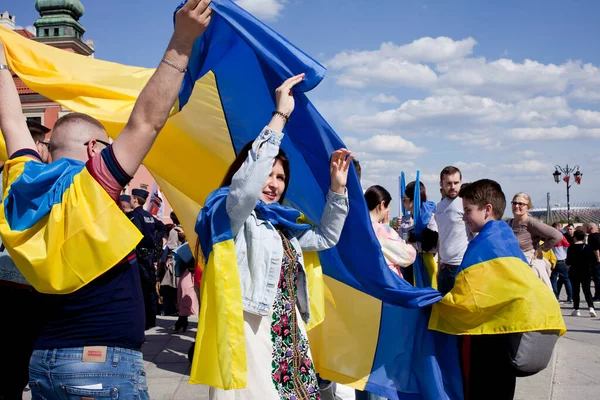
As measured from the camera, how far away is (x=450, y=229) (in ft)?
22.0

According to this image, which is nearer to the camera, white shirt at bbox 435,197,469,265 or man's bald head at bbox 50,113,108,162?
man's bald head at bbox 50,113,108,162

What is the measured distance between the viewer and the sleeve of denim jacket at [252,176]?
8.61 ft

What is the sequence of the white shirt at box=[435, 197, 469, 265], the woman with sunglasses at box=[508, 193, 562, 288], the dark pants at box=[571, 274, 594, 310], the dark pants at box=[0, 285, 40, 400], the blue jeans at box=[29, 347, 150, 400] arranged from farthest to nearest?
the dark pants at box=[571, 274, 594, 310] → the woman with sunglasses at box=[508, 193, 562, 288] → the white shirt at box=[435, 197, 469, 265] → the dark pants at box=[0, 285, 40, 400] → the blue jeans at box=[29, 347, 150, 400]

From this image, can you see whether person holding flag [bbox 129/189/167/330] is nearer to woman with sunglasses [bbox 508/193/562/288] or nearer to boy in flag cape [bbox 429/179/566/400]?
boy in flag cape [bbox 429/179/566/400]

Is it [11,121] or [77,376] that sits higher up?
[11,121]

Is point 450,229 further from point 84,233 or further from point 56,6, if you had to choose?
point 56,6

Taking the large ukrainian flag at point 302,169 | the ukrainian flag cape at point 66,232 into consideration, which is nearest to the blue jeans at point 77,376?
the ukrainian flag cape at point 66,232

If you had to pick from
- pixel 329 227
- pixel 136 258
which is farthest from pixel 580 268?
pixel 136 258

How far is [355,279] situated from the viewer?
3.84 metres

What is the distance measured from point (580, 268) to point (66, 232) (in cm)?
1304

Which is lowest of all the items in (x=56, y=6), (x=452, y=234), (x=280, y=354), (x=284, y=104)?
(x=280, y=354)

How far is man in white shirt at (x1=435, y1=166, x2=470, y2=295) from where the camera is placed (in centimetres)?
661

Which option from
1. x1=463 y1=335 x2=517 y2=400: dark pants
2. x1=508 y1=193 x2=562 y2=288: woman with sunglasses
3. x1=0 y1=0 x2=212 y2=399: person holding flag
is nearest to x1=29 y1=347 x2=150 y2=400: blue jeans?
x1=0 y1=0 x2=212 y2=399: person holding flag

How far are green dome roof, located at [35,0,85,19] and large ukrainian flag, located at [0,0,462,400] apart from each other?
1712 inches
